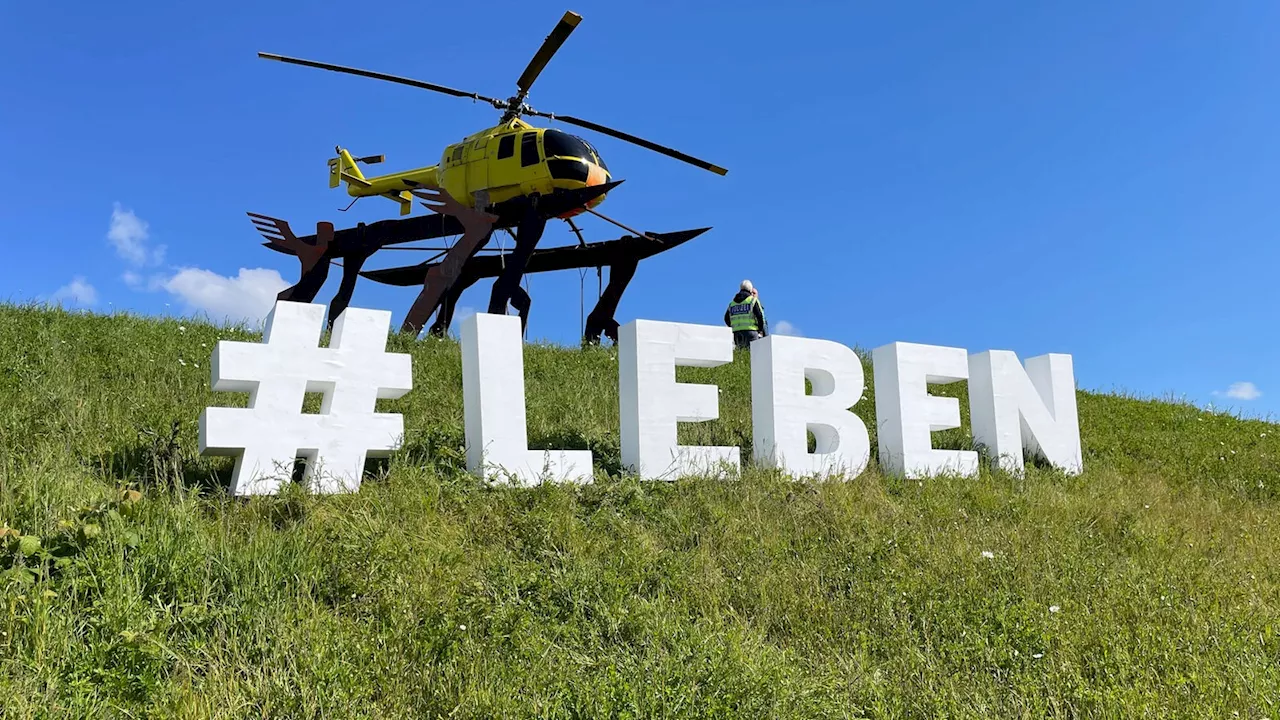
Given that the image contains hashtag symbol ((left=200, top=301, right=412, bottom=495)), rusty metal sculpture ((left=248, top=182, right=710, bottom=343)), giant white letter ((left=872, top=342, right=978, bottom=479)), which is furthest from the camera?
rusty metal sculpture ((left=248, top=182, right=710, bottom=343))

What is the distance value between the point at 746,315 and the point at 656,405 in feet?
27.7

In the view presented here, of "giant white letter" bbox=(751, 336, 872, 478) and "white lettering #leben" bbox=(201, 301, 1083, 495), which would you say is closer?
"white lettering #leben" bbox=(201, 301, 1083, 495)

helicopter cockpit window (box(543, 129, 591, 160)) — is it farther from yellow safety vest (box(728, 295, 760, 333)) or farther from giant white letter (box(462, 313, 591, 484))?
giant white letter (box(462, 313, 591, 484))

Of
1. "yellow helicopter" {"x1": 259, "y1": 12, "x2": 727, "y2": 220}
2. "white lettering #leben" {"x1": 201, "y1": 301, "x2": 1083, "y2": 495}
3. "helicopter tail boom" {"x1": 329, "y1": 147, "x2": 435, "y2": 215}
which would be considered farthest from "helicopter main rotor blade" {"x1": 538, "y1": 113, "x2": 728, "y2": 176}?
"white lettering #leben" {"x1": 201, "y1": 301, "x2": 1083, "y2": 495}

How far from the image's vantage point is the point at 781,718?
4.17 m

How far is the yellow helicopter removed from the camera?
1540 cm

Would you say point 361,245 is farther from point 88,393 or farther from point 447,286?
point 88,393

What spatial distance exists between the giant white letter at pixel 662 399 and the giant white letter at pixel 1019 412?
332 centimetres

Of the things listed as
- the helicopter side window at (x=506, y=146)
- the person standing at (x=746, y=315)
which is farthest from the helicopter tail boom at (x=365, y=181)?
the person standing at (x=746, y=315)

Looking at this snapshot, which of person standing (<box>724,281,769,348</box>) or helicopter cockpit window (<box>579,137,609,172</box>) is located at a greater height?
helicopter cockpit window (<box>579,137,609,172</box>)

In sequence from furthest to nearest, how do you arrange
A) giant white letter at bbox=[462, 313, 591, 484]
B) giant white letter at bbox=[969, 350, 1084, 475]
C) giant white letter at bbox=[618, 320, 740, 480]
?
1. giant white letter at bbox=[969, 350, 1084, 475]
2. giant white letter at bbox=[618, 320, 740, 480]
3. giant white letter at bbox=[462, 313, 591, 484]

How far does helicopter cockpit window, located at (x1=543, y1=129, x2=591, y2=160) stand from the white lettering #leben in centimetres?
757

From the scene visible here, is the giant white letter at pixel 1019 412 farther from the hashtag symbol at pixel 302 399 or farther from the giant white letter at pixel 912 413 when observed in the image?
the hashtag symbol at pixel 302 399

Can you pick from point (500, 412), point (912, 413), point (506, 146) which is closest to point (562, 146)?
point (506, 146)
